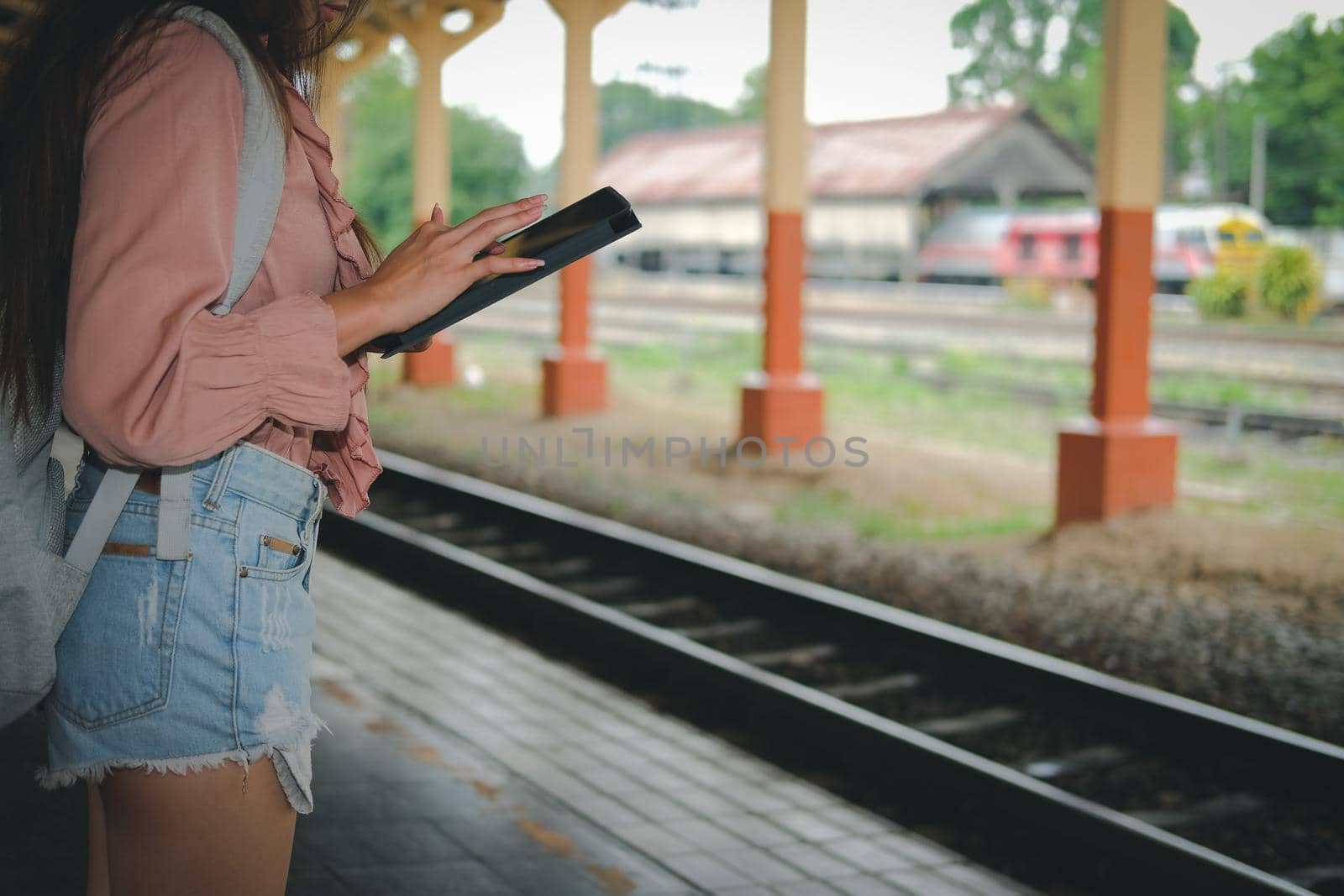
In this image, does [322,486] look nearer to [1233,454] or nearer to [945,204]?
[1233,454]

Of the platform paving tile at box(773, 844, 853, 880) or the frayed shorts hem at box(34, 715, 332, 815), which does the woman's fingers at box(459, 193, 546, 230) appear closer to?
the frayed shorts hem at box(34, 715, 332, 815)

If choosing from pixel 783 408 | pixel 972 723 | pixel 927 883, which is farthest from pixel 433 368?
pixel 927 883

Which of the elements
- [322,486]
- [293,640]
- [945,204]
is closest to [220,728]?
[293,640]

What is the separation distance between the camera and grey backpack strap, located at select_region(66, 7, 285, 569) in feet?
3.84

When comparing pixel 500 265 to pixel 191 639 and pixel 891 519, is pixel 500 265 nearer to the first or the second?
pixel 191 639

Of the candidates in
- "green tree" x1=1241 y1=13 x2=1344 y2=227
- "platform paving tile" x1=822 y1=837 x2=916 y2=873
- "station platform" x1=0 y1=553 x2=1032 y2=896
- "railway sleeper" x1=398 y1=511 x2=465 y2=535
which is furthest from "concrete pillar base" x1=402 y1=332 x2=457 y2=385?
"platform paving tile" x1=822 y1=837 x2=916 y2=873

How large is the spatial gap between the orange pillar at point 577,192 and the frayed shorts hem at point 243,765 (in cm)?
1140

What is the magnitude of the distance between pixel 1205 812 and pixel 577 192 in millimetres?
9536

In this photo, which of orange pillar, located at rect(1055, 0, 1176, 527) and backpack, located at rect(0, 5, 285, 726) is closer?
backpack, located at rect(0, 5, 285, 726)

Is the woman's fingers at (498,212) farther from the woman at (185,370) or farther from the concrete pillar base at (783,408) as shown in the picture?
the concrete pillar base at (783,408)

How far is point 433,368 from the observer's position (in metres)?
16.9

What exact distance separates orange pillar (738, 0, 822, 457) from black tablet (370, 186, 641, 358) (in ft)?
30.9

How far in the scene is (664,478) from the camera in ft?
35.0

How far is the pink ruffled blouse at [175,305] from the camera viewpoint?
1091 mm
